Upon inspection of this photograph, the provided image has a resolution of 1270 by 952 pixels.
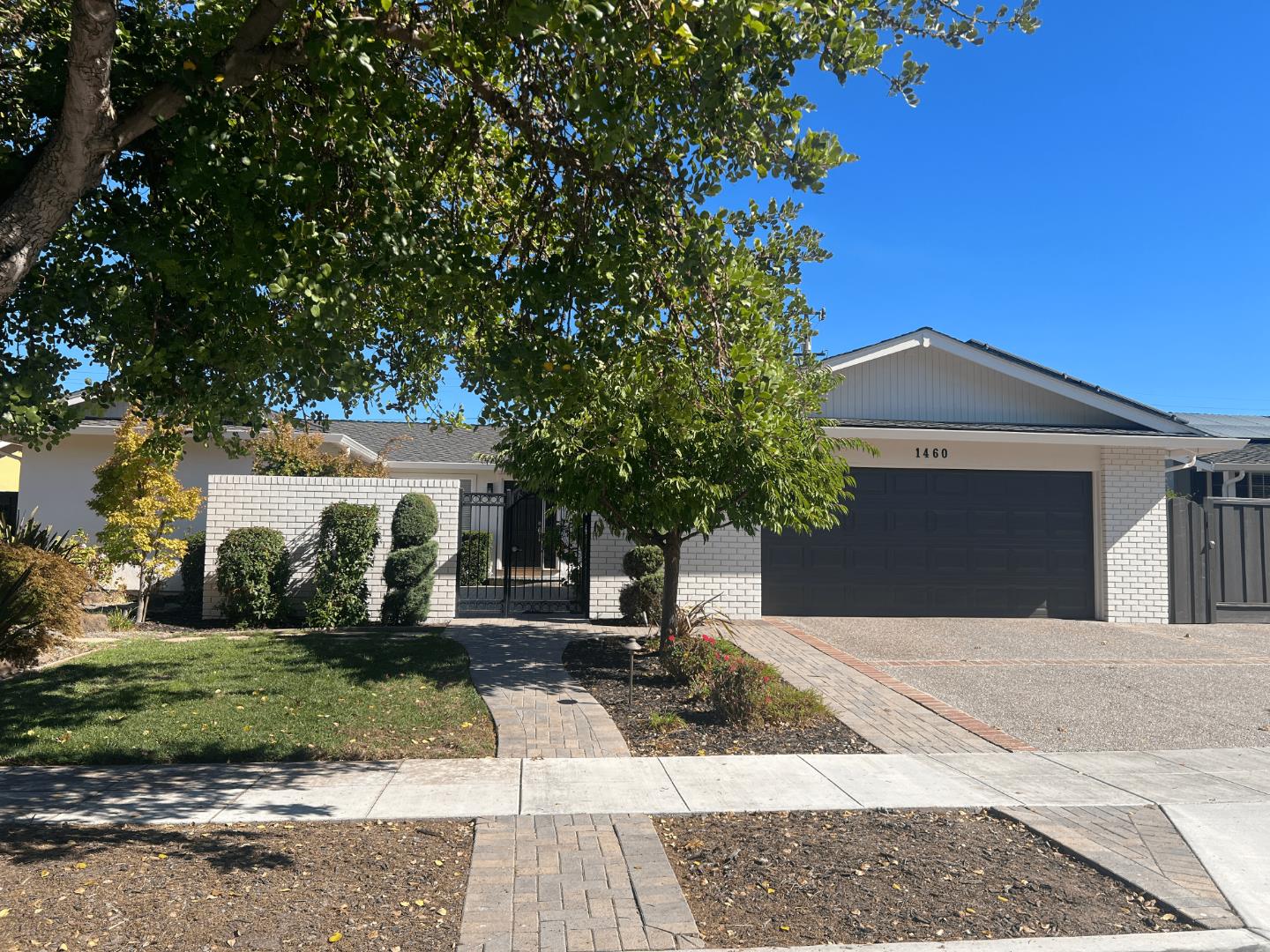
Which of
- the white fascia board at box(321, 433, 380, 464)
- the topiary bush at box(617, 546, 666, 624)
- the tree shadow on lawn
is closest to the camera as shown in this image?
the tree shadow on lawn

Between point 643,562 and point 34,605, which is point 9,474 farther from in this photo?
point 643,562

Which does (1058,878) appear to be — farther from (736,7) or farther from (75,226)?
(75,226)

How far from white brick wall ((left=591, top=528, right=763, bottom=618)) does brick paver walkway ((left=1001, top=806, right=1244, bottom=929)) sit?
8458 millimetres

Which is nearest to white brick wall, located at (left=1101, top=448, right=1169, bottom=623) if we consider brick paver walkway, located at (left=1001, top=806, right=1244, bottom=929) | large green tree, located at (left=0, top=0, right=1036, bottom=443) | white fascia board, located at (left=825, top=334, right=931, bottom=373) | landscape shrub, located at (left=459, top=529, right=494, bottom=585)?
white fascia board, located at (left=825, top=334, right=931, bottom=373)

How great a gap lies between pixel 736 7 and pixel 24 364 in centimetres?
472

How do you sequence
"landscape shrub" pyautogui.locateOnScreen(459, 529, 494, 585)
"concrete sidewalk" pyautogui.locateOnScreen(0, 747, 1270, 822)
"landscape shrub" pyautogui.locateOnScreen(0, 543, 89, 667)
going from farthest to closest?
"landscape shrub" pyautogui.locateOnScreen(459, 529, 494, 585) → "landscape shrub" pyautogui.locateOnScreen(0, 543, 89, 667) → "concrete sidewalk" pyautogui.locateOnScreen(0, 747, 1270, 822)

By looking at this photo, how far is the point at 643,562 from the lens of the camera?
43.3ft

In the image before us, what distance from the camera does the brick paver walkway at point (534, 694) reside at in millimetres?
6805

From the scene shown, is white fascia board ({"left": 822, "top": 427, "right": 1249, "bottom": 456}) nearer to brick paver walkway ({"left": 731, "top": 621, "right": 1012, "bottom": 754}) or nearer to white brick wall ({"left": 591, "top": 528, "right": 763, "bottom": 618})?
white brick wall ({"left": 591, "top": 528, "right": 763, "bottom": 618})

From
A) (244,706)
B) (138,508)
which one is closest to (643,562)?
(244,706)

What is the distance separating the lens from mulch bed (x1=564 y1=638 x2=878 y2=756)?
679 cm

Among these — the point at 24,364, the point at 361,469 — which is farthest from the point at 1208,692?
the point at 361,469

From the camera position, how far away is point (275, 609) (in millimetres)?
12375

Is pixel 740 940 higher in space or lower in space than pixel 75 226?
lower
